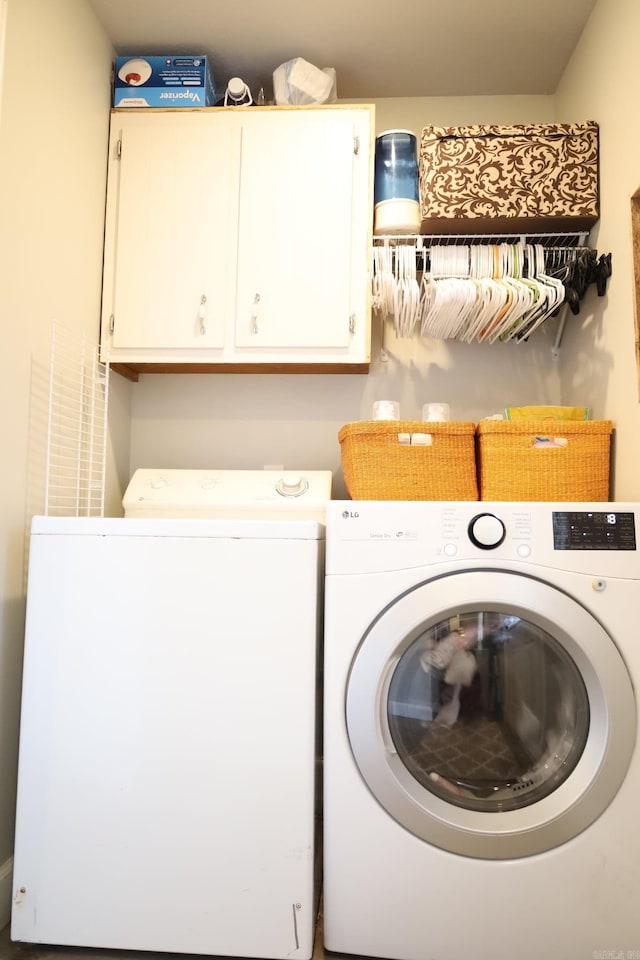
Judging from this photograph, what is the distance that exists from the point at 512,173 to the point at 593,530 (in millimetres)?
1138

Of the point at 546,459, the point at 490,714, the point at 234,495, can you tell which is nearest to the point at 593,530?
the point at 546,459

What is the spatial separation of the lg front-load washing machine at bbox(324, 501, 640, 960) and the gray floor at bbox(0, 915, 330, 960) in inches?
11.7

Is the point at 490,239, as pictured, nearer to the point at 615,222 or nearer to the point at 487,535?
the point at 615,222

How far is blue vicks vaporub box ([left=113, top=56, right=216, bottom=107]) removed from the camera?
2.00 m

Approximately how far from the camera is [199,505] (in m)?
1.95

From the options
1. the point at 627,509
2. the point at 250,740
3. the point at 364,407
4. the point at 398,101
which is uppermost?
the point at 398,101

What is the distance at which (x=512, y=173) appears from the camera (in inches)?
71.8

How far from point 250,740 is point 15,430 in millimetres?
927

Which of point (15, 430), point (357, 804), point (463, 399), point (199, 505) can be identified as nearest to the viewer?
point (357, 804)

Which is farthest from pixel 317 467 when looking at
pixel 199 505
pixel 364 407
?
pixel 199 505

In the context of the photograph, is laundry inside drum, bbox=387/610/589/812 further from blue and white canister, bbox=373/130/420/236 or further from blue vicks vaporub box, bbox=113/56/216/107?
blue vicks vaporub box, bbox=113/56/216/107

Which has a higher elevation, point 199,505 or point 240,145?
point 240,145

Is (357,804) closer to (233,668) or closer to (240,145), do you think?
(233,668)

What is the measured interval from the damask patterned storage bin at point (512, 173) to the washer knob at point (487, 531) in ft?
3.32
